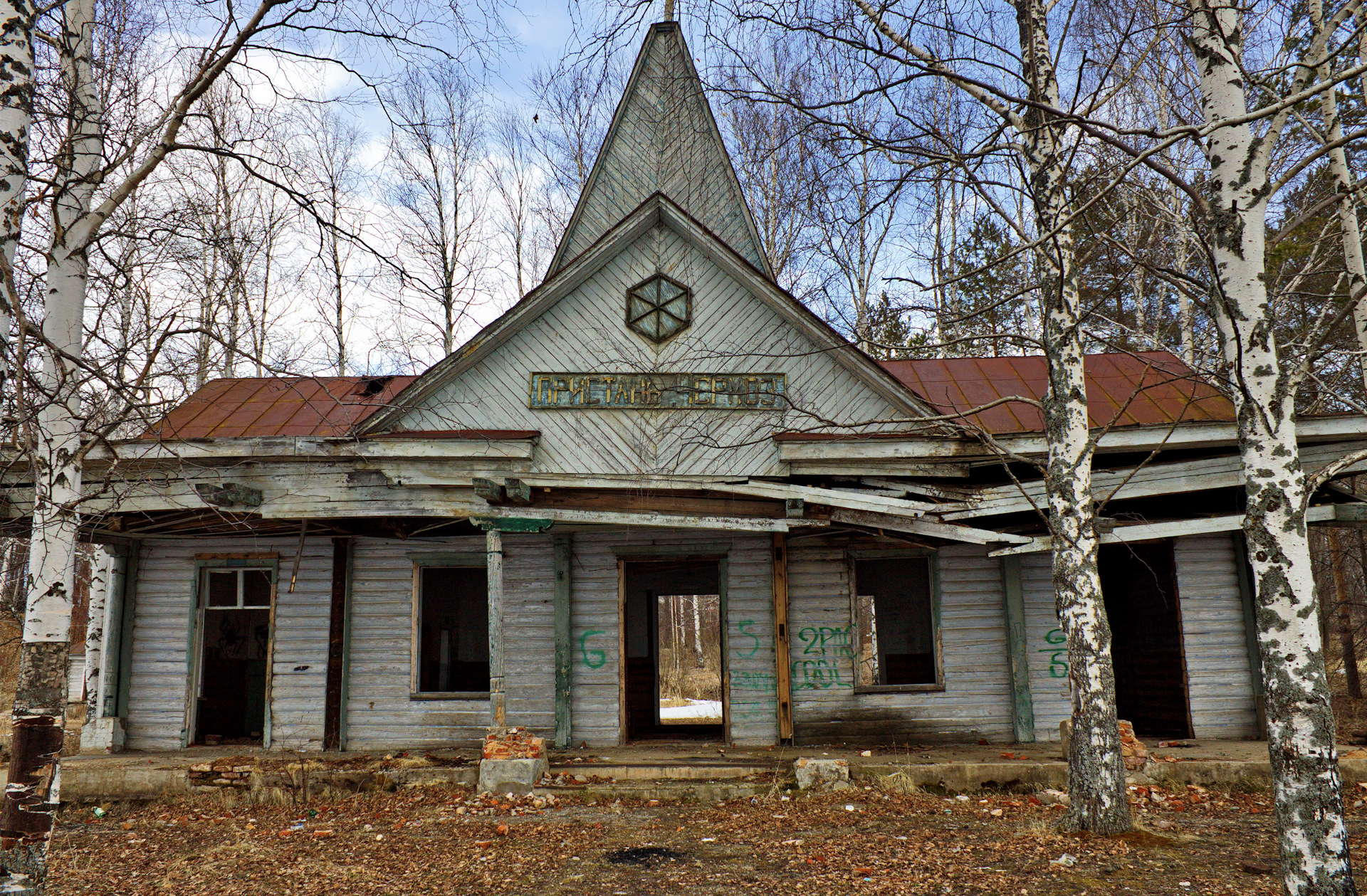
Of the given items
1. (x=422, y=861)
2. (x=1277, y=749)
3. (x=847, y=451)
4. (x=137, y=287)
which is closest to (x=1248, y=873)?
(x=1277, y=749)

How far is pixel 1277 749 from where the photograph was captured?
5.02 m

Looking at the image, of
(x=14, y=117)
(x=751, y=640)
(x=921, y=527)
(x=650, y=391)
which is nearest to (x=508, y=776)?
(x=751, y=640)

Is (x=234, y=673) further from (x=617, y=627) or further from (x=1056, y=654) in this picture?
(x=1056, y=654)

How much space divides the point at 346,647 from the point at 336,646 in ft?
0.43

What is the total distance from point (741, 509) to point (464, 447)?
3.24m

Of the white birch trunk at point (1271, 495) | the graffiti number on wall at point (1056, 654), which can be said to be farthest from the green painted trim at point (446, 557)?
the white birch trunk at point (1271, 495)

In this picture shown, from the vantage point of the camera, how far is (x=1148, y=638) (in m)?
12.3

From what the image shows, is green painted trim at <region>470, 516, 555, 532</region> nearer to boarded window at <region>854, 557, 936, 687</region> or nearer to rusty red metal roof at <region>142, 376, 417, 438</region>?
rusty red metal roof at <region>142, 376, 417, 438</region>

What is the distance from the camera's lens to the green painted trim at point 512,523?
991 cm

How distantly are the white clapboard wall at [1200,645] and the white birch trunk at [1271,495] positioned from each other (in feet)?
21.1

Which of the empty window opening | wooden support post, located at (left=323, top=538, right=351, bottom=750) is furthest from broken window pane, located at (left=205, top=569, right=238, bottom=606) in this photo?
wooden support post, located at (left=323, top=538, right=351, bottom=750)

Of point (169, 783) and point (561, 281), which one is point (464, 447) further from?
point (169, 783)

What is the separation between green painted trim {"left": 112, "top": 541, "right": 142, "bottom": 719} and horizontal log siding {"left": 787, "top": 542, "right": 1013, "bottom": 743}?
932 centimetres

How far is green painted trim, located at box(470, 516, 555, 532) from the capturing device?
32.5 feet
